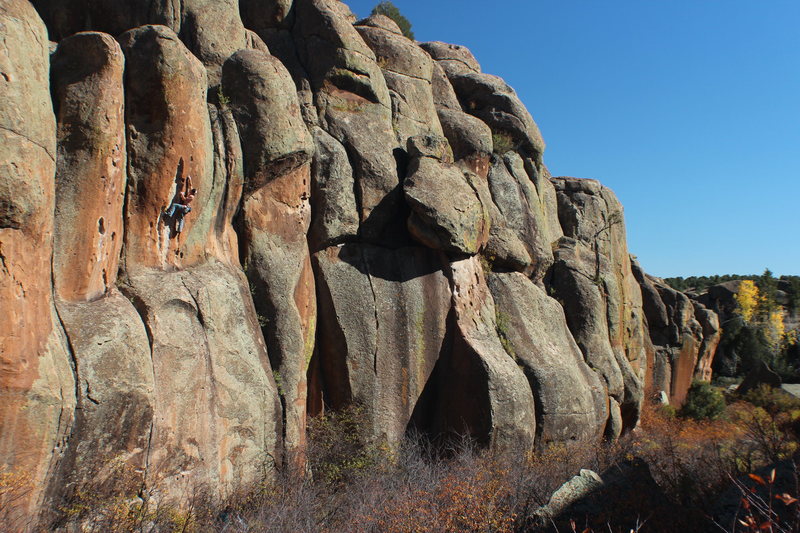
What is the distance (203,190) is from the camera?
830cm

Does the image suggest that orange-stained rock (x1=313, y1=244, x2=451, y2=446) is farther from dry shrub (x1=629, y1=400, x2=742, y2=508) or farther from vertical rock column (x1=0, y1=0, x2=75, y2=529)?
vertical rock column (x1=0, y1=0, x2=75, y2=529)

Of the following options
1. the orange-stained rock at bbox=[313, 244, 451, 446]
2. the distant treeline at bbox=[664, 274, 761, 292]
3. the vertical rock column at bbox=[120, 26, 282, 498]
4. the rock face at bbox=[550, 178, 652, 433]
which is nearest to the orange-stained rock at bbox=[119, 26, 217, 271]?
the vertical rock column at bbox=[120, 26, 282, 498]

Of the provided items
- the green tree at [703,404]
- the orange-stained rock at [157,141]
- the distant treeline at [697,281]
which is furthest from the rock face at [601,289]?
the distant treeline at [697,281]

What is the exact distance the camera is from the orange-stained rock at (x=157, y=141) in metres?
7.74

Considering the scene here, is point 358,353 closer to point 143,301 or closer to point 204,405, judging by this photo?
point 204,405

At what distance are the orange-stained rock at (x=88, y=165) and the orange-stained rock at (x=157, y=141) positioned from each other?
0.31m

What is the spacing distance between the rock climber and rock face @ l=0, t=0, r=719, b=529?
81 mm

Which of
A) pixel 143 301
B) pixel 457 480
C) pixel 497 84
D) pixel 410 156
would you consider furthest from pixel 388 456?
pixel 497 84

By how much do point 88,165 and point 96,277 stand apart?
119cm

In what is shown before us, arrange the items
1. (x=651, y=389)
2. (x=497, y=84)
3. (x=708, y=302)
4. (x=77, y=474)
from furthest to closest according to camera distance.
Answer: (x=708, y=302) < (x=651, y=389) < (x=497, y=84) < (x=77, y=474)

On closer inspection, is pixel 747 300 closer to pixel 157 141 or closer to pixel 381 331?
pixel 381 331

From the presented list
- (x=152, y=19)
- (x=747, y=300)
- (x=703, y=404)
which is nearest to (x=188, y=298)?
(x=152, y=19)

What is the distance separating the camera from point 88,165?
7.02 m

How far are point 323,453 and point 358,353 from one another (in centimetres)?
154
